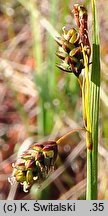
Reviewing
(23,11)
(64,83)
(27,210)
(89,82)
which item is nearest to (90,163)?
(89,82)

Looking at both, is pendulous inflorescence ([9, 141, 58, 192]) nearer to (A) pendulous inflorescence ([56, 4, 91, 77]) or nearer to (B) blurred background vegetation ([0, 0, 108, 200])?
(A) pendulous inflorescence ([56, 4, 91, 77])

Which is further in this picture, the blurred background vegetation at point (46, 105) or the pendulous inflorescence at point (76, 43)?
the blurred background vegetation at point (46, 105)

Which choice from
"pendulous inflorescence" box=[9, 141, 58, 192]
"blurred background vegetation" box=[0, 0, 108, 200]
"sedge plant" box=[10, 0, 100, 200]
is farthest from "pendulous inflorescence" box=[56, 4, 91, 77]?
"blurred background vegetation" box=[0, 0, 108, 200]

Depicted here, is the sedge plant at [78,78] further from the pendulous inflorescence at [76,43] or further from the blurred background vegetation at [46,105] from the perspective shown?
the blurred background vegetation at [46,105]

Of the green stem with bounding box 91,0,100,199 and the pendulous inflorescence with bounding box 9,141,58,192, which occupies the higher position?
the green stem with bounding box 91,0,100,199

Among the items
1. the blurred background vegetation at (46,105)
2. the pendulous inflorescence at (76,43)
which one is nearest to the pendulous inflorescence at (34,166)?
the pendulous inflorescence at (76,43)

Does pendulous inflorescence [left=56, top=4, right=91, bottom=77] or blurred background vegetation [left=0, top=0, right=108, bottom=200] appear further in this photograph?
blurred background vegetation [left=0, top=0, right=108, bottom=200]

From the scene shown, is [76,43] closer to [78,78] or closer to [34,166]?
[78,78]

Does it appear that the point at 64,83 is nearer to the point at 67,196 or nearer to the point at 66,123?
the point at 66,123

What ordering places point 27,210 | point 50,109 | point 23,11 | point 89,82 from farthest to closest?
point 23,11 < point 50,109 < point 27,210 < point 89,82
